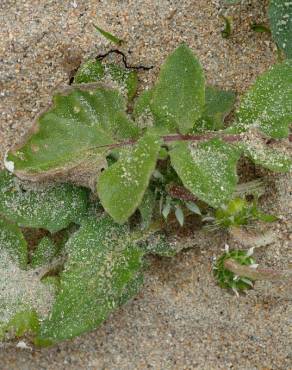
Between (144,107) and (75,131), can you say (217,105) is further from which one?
(75,131)

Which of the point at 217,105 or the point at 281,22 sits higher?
the point at 281,22

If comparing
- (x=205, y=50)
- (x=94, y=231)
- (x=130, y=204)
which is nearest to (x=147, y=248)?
(x=94, y=231)

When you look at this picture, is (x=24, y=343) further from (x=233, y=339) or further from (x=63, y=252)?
(x=233, y=339)

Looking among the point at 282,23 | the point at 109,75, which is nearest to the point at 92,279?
the point at 109,75

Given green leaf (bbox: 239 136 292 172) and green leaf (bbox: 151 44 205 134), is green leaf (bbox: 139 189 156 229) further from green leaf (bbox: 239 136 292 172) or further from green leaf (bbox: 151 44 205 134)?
green leaf (bbox: 239 136 292 172)

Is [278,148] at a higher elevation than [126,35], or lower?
lower

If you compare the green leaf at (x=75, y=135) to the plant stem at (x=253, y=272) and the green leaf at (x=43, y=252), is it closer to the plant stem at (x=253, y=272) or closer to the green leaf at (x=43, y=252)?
the green leaf at (x=43, y=252)

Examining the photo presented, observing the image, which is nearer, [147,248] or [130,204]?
[130,204]
